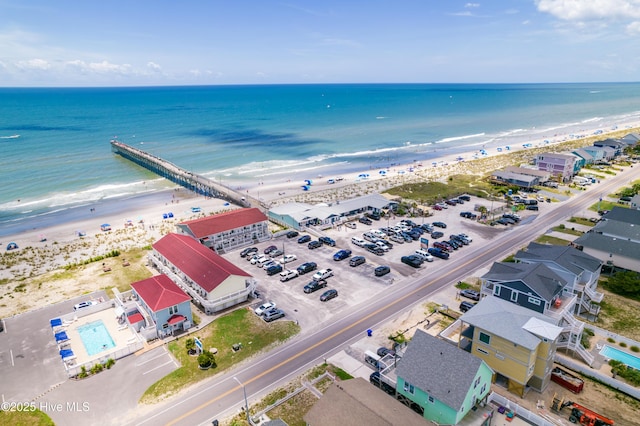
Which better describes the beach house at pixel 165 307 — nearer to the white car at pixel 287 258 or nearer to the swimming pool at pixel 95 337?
the swimming pool at pixel 95 337

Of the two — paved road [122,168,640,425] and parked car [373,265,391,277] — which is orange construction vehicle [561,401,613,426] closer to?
paved road [122,168,640,425]

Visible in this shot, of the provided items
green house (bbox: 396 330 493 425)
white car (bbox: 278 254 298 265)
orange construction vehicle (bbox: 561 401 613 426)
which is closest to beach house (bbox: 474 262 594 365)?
orange construction vehicle (bbox: 561 401 613 426)

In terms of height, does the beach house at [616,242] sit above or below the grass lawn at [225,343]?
above

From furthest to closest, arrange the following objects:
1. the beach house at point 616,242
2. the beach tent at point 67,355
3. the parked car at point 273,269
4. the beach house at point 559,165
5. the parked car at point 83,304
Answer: the beach house at point 559,165 → the parked car at point 273,269 → the beach house at point 616,242 → the parked car at point 83,304 → the beach tent at point 67,355

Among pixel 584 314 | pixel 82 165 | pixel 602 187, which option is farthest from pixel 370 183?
pixel 82 165

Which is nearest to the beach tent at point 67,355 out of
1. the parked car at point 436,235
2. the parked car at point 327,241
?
the parked car at point 327,241

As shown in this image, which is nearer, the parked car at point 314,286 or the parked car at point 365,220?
the parked car at point 314,286
